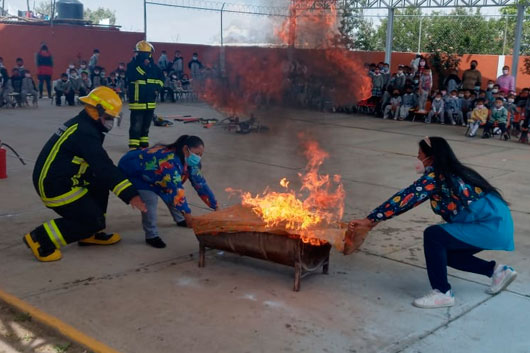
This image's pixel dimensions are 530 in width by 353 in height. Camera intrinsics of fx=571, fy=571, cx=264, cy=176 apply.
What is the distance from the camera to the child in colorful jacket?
16.6 ft

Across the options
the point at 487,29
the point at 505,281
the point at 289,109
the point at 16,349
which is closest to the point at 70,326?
the point at 16,349

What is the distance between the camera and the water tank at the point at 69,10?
28547 mm

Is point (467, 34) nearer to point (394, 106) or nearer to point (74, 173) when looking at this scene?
point (394, 106)

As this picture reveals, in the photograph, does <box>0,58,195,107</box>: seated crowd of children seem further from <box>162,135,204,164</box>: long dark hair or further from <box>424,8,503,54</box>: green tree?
<box>162,135,204,164</box>: long dark hair

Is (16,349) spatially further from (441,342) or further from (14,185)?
(14,185)

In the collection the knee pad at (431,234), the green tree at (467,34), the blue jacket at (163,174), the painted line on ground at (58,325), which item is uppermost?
the green tree at (467,34)

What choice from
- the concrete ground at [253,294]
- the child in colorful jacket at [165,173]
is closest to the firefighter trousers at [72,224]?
the concrete ground at [253,294]

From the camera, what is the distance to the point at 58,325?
12.6 ft

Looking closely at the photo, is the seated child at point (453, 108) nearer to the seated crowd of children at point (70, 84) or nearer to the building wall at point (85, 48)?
the building wall at point (85, 48)

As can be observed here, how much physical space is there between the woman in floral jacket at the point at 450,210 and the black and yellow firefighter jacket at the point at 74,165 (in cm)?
229

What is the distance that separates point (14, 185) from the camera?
7.90 metres

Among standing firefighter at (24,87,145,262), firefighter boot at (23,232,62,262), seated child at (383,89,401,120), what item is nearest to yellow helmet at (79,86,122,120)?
standing firefighter at (24,87,145,262)

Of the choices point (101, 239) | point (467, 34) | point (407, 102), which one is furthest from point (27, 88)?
point (467, 34)

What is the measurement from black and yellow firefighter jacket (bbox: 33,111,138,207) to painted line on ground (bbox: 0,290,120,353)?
1.03 meters
